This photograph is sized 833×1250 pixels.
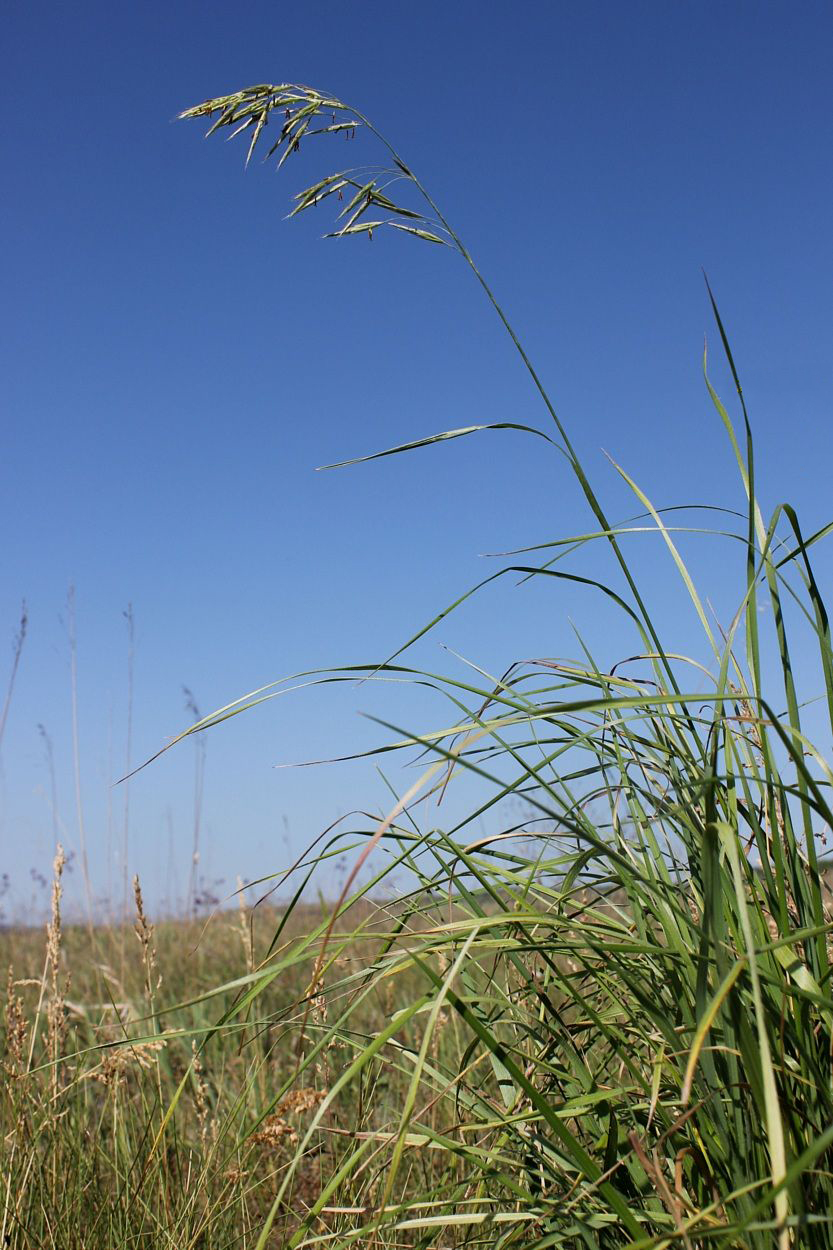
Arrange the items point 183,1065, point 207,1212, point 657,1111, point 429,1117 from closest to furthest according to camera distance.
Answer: point 657,1111
point 207,1212
point 429,1117
point 183,1065

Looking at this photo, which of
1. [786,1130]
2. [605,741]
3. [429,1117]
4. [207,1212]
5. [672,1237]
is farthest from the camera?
[429,1117]

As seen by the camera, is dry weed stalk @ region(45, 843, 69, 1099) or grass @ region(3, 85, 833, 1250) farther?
dry weed stalk @ region(45, 843, 69, 1099)

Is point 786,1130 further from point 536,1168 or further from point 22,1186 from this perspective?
point 22,1186

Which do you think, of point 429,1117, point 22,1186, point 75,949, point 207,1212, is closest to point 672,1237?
point 207,1212

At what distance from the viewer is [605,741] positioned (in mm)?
1509

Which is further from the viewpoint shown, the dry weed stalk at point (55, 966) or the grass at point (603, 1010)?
the dry weed stalk at point (55, 966)

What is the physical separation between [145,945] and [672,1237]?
1.31m

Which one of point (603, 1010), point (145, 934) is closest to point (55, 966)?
point (145, 934)

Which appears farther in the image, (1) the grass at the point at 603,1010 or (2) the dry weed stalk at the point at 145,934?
(2) the dry weed stalk at the point at 145,934

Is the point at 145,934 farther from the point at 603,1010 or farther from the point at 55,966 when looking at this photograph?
the point at 603,1010

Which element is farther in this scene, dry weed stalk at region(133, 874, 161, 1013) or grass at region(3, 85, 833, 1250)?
dry weed stalk at region(133, 874, 161, 1013)

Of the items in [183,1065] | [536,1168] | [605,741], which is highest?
[605,741]

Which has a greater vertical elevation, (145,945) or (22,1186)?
(145,945)

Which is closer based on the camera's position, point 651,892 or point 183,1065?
point 651,892
